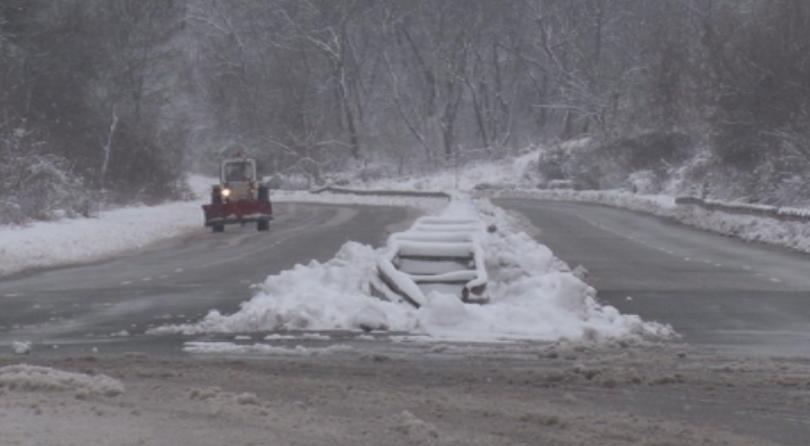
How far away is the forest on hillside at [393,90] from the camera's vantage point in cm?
4278

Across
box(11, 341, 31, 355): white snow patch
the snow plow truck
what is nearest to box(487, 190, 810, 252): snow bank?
the snow plow truck

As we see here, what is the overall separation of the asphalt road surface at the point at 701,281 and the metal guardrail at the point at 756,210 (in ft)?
5.04

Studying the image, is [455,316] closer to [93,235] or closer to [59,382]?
[59,382]

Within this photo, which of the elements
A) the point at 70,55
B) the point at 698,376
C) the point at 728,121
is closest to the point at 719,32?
the point at 728,121

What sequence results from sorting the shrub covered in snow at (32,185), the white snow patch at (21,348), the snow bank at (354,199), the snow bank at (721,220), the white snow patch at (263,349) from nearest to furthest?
1. the white snow patch at (263,349)
2. the white snow patch at (21,348)
3. the snow bank at (721,220)
4. the shrub covered in snow at (32,185)
5. the snow bank at (354,199)

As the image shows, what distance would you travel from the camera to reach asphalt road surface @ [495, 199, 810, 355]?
1422cm

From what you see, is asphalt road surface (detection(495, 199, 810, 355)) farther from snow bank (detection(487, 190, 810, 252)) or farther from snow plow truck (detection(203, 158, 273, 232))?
snow plow truck (detection(203, 158, 273, 232))

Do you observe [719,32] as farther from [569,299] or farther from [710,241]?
[569,299]

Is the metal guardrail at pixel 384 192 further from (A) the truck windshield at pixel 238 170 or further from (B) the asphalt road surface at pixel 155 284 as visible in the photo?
(B) the asphalt road surface at pixel 155 284

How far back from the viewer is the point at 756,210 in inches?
1442

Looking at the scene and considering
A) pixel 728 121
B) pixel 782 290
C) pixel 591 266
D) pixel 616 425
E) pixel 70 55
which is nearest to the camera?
pixel 616 425

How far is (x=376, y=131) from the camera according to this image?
9650 cm

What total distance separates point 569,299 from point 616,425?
21.5 feet

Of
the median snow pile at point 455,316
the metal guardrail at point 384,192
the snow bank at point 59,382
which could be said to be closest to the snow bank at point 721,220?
the metal guardrail at point 384,192
